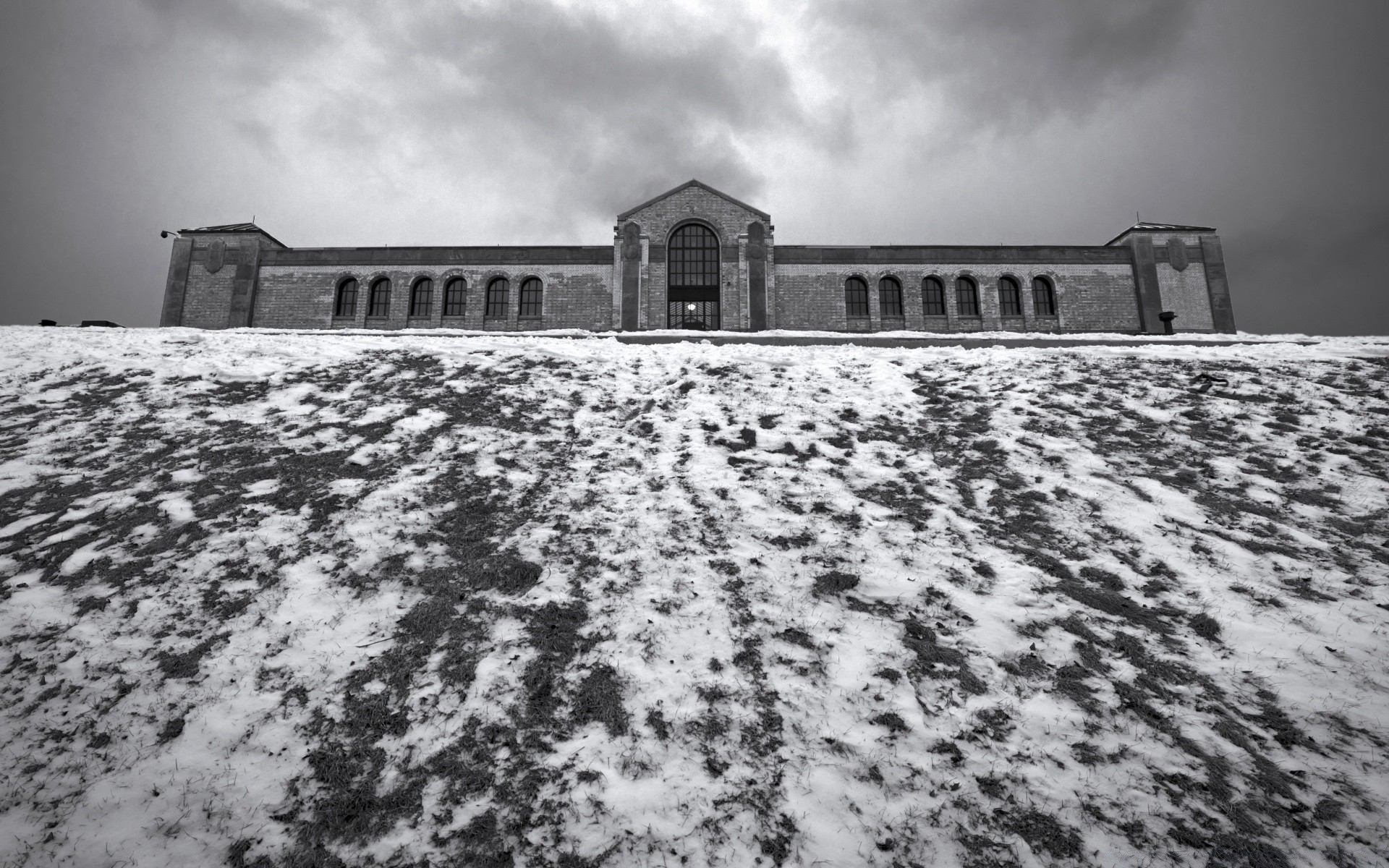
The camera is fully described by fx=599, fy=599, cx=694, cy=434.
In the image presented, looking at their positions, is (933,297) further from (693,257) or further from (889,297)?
(693,257)

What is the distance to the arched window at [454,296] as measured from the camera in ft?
88.9

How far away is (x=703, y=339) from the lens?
13.6 meters

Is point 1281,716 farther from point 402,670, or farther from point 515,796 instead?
point 402,670

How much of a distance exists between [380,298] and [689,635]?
2818 centimetres

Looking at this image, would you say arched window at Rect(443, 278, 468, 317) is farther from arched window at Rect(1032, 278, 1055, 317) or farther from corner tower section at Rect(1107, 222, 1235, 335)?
corner tower section at Rect(1107, 222, 1235, 335)

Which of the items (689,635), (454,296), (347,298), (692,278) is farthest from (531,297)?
(689,635)

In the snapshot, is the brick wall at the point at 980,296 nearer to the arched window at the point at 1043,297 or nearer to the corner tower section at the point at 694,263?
the arched window at the point at 1043,297

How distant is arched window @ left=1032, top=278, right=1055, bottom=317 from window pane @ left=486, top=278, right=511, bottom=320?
77.9ft

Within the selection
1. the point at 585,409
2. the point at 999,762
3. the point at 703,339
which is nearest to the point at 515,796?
the point at 999,762

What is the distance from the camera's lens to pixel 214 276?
27.2 metres

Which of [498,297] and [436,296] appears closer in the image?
[436,296]

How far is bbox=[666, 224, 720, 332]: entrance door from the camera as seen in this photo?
26.1 metres

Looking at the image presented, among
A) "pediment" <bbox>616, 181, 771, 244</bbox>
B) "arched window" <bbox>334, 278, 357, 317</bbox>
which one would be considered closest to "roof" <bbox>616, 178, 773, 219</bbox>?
"pediment" <bbox>616, 181, 771, 244</bbox>

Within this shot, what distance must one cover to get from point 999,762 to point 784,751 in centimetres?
113
